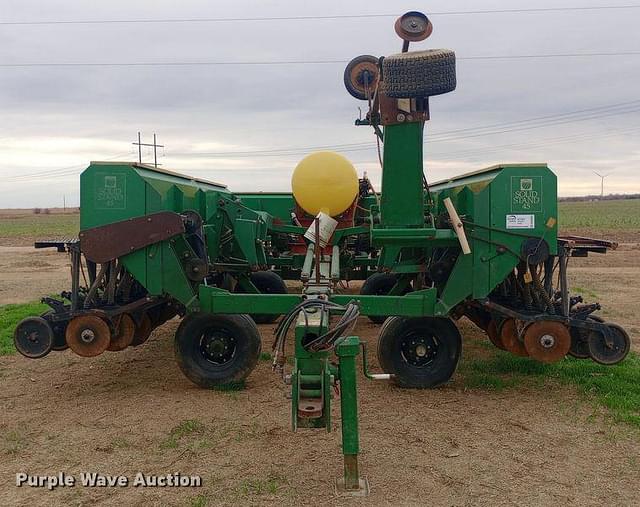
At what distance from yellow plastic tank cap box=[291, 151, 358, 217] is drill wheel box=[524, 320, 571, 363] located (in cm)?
301

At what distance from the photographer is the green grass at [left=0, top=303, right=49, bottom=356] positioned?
816 centimetres

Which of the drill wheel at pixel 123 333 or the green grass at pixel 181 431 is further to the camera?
the drill wheel at pixel 123 333

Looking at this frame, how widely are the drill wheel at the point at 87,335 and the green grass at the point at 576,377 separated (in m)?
3.35

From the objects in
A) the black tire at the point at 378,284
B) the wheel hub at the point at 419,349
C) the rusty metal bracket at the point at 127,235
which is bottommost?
the wheel hub at the point at 419,349

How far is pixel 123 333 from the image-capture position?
6.05 meters

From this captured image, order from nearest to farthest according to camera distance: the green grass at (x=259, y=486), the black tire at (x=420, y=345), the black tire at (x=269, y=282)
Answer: the green grass at (x=259, y=486) → the black tire at (x=420, y=345) → the black tire at (x=269, y=282)

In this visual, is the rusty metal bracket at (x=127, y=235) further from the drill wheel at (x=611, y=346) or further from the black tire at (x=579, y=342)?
the drill wheel at (x=611, y=346)

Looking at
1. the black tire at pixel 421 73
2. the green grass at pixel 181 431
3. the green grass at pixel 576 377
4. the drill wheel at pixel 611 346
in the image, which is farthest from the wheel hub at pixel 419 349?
the black tire at pixel 421 73

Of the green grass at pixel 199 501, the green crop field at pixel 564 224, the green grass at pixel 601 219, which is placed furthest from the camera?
the green crop field at pixel 564 224

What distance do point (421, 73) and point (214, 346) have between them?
301cm

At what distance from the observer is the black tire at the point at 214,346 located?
6137 mm

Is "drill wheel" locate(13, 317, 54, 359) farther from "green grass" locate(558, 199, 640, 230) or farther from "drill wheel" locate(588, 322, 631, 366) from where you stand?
"green grass" locate(558, 199, 640, 230)

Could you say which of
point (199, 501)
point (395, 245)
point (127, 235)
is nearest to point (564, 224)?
point (395, 245)

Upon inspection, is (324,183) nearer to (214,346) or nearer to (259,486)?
(214,346)
